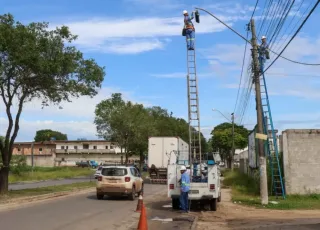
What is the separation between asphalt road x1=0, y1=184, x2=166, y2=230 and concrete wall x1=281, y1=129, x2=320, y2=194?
8133 millimetres

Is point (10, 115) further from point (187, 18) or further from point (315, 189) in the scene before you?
point (315, 189)

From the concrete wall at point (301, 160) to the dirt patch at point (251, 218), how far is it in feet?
13.7

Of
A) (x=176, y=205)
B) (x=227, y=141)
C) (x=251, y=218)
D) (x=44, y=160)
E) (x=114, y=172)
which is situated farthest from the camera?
(x=44, y=160)

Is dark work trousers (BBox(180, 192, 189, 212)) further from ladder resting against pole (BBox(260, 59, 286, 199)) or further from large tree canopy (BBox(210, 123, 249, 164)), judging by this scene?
large tree canopy (BBox(210, 123, 249, 164))

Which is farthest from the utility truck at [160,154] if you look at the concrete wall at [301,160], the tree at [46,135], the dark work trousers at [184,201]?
the tree at [46,135]

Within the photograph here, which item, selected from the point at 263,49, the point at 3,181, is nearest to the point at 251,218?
the point at 263,49

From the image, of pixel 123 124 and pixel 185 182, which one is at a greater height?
pixel 123 124

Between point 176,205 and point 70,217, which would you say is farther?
point 176,205

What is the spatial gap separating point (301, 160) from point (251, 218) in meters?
7.99

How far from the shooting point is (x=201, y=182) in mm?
17516

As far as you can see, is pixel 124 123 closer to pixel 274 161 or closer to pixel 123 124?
pixel 123 124

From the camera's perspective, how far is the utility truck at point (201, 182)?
56.6 ft

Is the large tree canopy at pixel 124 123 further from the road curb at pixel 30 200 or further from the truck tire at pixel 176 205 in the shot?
the truck tire at pixel 176 205

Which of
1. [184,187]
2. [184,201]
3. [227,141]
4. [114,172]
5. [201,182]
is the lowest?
[184,201]
